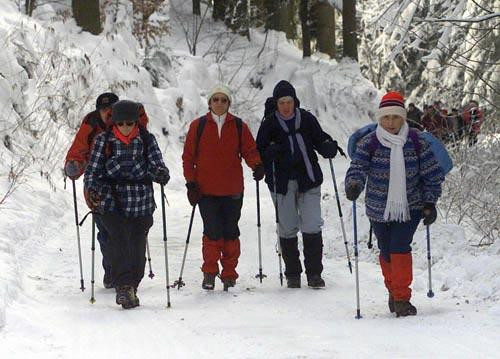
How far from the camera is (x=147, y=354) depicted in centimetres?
502

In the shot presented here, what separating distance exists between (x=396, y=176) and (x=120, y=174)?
2323 millimetres

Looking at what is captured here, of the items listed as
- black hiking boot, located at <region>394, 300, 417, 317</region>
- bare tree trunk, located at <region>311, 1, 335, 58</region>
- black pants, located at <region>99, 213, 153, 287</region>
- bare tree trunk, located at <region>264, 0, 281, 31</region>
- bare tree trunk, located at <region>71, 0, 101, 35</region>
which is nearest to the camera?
black hiking boot, located at <region>394, 300, 417, 317</region>

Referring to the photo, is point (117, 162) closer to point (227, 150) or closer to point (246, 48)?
point (227, 150)

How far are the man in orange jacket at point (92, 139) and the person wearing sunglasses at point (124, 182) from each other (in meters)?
0.44

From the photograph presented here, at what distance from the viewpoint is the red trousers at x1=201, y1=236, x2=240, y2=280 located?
295 inches

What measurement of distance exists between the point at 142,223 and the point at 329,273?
2.36 metres

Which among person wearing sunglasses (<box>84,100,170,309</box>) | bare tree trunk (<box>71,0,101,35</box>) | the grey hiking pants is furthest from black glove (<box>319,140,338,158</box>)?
bare tree trunk (<box>71,0,101,35</box>)

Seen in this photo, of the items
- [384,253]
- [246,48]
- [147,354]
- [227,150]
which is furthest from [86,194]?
[246,48]

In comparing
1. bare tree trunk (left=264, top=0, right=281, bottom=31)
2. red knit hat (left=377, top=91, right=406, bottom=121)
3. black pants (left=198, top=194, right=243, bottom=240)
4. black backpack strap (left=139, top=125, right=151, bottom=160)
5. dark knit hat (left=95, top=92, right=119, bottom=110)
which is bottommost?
black pants (left=198, top=194, right=243, bottom=240)

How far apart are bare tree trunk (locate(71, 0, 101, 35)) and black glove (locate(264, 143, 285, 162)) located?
1045 centimetres

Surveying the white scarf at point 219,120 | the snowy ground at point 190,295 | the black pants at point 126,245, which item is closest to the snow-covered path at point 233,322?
the snowy ground at point 190,295

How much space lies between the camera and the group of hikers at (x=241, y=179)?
6.18 meters

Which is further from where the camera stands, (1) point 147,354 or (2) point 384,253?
(2) point 384,253

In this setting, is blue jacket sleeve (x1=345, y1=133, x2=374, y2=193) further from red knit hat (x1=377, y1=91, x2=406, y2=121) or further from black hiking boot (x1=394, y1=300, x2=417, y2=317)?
black hiking boot (x1=394, y1=300, x2=417, y2=317)
